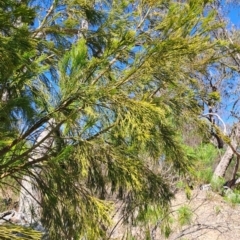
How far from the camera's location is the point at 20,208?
4.34 meters

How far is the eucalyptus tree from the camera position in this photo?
209 centimetres

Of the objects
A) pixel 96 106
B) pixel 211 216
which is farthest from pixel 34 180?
pixel 211 216

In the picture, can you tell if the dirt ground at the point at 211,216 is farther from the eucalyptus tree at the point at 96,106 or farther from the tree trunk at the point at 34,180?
the eucalyptus tree at the point at 96,106

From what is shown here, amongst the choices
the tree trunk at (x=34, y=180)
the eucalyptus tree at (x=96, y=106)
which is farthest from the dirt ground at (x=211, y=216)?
the eucalyptus tree at (x=96, y=106)

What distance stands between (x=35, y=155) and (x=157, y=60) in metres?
1.03

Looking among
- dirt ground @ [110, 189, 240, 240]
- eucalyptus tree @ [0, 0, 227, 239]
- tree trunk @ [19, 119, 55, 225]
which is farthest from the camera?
dirt ground @ [110, 189, 240, 240]

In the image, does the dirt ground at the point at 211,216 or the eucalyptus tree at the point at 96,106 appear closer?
the eucalyptus tree at the point at 96,106

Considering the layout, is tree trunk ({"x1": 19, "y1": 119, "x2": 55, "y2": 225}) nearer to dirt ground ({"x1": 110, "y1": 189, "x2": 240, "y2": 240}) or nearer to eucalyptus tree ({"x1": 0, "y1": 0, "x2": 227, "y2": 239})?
eucalyptus tree ({"x1": 0, "y1": 0, "x2": 227, "y2": 239})

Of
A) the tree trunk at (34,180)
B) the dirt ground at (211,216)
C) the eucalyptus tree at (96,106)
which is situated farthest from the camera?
the dirt ground at (211,216)

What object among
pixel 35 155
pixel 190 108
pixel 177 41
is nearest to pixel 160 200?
pixel 190 108

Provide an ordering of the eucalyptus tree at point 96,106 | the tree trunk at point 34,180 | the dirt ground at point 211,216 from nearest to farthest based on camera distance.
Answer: the eucalyptus tree at point 96,106 < the tree trunk at point 34,180 < the dirt ground at point 211,216

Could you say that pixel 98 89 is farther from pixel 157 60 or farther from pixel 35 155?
pixel 35 155

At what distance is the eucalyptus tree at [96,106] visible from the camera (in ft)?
6.87

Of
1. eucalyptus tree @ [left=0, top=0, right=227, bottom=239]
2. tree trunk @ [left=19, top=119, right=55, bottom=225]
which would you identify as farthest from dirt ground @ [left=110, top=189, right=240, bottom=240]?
eucalyptus tree @ [left=0, top=0, right=227, bottom=239]
